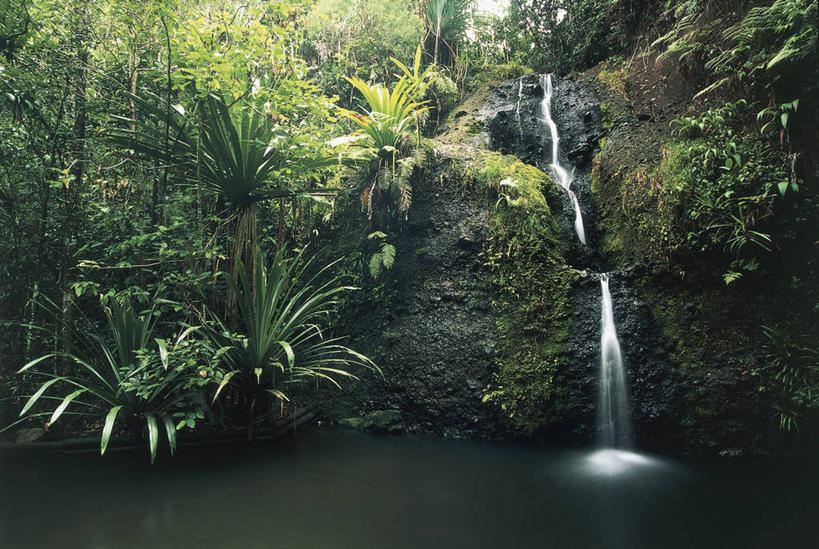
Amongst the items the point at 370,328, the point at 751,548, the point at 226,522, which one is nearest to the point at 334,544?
the point at 226,522

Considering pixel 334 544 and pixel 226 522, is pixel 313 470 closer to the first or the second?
pixel 226 522

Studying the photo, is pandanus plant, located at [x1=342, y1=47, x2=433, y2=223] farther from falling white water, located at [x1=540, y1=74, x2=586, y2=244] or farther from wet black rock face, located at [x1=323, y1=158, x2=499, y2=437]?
falling white water, located at [x1=540, y1=74, x2=586, y2=244]

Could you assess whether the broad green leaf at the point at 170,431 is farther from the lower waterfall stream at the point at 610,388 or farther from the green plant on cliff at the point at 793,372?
the green plant on cliff at the point at 793,372

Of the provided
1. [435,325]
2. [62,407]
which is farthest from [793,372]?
[62,407]

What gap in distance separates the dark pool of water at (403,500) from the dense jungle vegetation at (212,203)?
1.22ft

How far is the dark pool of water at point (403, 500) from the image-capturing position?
6.40 ft

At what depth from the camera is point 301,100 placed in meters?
3.53

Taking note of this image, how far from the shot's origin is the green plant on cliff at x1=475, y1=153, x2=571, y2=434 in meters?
3.46

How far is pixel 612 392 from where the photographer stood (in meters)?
3.37

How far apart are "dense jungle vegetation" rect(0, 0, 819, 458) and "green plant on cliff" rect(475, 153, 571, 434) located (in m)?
0.12

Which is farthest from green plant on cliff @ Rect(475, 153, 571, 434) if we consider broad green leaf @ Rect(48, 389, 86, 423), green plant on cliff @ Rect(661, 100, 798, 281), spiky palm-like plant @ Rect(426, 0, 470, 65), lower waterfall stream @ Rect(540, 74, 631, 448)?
spiky palm-like plant @ Rect(426, 0, 470, 65)

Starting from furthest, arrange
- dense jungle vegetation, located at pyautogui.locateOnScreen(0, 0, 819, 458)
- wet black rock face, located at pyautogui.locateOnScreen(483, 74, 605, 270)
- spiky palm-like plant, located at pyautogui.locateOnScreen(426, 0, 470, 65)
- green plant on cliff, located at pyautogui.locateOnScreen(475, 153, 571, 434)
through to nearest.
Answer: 1. spiky palm-like plant, located at pyautogui.locateOnScreen(426, 0, 470, 65)
2. wet black rock face, located at pyautogui.locateOnScreen(483, 74, 605, 270)
3. green plant on cliff, located at pyautogui.locateOnScreen(475, 153, 571, 434)
4. dense jungle vegetation, located at pyautogui.locateOnScreen(0, 0, 819, 458)

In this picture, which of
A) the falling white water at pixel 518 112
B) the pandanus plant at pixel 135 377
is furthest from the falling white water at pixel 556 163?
the pandanus plant at pixel 135 377

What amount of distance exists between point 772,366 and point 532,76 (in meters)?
5.67
